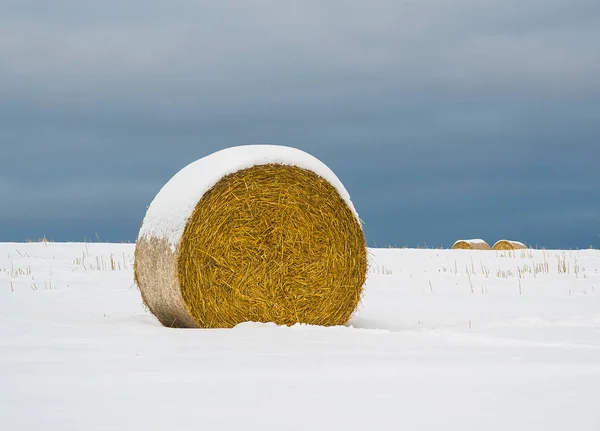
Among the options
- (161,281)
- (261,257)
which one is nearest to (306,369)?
(261,257)

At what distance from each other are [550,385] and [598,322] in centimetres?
384

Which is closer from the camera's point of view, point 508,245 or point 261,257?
point 261,257

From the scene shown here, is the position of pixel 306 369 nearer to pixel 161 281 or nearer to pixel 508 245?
pixel 161 281

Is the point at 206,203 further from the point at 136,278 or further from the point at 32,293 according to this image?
the point at 32,293

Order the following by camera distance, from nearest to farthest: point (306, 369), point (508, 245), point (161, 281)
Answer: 1. point (306, 369)
2. point (161, 281)
3. point (508, 245)

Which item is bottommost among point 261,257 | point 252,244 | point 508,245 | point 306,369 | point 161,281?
point 508,245

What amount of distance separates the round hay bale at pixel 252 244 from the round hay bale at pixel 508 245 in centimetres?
1704

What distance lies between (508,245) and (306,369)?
20339mm

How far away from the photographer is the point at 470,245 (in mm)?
24328

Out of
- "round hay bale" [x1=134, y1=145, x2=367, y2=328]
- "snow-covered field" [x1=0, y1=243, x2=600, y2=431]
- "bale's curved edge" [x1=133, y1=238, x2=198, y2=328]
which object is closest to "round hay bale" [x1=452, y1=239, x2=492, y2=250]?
"snow-covered field" [x1=0, y1=243, x2=600, y2=431]

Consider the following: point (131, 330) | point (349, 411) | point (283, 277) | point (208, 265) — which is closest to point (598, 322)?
point (283, 277)

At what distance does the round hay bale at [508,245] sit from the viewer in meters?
23.5

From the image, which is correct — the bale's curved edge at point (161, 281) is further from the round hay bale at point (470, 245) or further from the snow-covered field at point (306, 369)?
the round hay bale at point (470, 245)

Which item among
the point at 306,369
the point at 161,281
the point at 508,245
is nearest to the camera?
the point at 306,369
